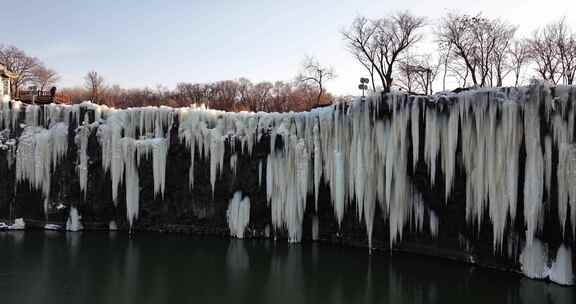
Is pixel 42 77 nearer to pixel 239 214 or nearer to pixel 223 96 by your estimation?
pixel 223 96

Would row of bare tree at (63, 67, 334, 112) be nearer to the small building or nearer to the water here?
the small building

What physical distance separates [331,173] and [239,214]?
427cm

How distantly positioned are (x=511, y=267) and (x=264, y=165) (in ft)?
30.1

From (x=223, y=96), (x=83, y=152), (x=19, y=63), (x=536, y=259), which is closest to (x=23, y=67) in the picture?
(x=19, y=63)

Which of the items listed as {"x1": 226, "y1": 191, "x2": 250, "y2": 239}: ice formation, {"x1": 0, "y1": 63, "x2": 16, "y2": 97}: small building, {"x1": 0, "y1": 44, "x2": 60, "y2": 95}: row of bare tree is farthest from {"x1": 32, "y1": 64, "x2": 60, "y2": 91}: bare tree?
{"x1": 226, "y1": 191, "x2": 250, "y2": 239}: ice formation

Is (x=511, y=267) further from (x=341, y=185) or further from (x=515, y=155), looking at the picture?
(x=341, y=185)

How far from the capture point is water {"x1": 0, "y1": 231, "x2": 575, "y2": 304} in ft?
37.5

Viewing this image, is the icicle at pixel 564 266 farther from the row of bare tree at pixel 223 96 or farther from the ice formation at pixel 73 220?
the row of bare tree at pixel 223 96

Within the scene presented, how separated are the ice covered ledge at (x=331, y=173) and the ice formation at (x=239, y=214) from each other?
0.14 ft

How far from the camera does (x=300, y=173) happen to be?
1734cm

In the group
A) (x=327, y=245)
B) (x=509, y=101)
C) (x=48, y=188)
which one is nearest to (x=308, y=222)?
(x=327, y=245)

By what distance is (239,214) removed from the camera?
18.6 metres

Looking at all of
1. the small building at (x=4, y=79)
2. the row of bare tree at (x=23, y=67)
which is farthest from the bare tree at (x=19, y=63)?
the small building at (x=4, y=79)

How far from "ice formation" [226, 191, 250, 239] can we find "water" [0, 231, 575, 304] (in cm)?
115
